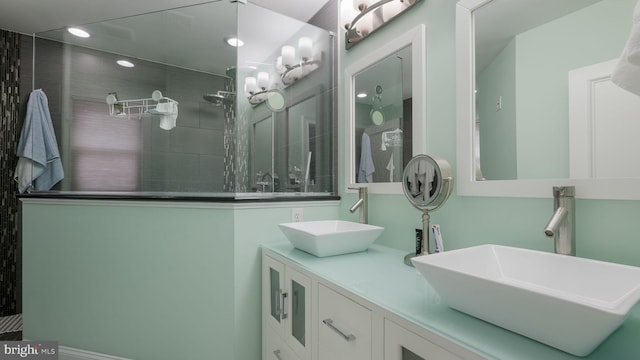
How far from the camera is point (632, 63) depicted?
59cm

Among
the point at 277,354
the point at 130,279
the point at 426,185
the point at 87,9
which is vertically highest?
the point at 87,9

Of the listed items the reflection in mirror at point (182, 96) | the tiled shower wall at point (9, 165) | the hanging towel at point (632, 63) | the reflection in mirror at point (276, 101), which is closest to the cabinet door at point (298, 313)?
the reflection in mirror at point (182, 96)

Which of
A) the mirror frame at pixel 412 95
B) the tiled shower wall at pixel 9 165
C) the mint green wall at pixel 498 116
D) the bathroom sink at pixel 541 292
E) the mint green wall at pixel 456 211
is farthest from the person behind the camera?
the tiled shower wall at pixel 9 165

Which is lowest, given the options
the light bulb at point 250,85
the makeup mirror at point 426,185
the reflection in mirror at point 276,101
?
the makeup mirror at point 426,185

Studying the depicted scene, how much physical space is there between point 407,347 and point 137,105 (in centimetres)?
235

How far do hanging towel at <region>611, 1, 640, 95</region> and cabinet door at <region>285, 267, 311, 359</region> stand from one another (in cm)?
98

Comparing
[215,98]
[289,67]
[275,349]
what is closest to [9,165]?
[215,98]

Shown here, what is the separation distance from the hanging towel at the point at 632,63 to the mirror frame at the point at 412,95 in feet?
2.24

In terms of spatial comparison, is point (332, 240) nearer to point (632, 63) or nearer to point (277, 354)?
point (277, 354)

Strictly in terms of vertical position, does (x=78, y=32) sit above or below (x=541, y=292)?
above

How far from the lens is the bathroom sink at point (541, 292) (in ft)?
1.51

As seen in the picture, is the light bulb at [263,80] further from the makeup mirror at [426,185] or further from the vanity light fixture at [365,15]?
the makeup mirror at [426,185]

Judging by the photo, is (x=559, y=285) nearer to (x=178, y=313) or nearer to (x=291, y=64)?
(x=178, y=313)

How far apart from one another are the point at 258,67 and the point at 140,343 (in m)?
1.75
